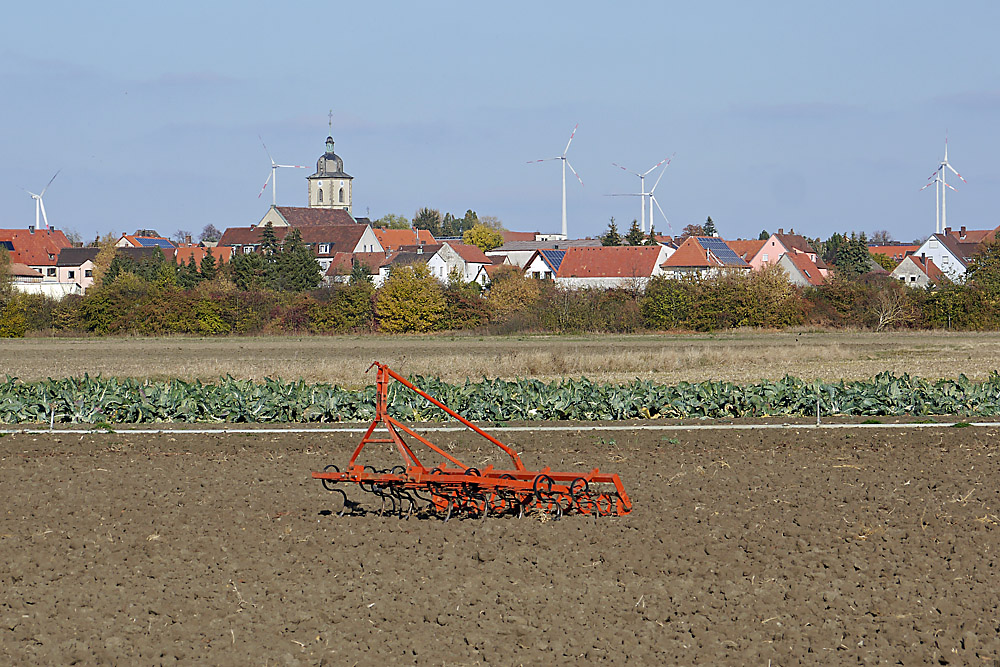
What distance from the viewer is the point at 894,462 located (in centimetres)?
1622

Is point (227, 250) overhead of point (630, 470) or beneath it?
overhead

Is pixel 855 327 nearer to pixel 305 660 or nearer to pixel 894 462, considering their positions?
pixel 894 462

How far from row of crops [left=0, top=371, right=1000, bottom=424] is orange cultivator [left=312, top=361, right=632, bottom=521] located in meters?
8.22

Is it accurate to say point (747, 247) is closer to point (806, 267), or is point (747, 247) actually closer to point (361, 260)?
point (806, 267)

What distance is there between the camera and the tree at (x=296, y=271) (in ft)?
285

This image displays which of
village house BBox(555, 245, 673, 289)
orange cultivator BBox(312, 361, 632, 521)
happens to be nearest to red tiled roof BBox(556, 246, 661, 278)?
village house BBox(555, 245, 673, 289)

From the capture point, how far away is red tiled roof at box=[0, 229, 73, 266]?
422 feet

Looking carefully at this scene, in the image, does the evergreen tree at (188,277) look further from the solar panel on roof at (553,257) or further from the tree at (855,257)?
the tree at (855,257)

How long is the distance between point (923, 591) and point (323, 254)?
130 meters

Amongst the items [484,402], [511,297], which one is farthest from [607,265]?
[484,402]

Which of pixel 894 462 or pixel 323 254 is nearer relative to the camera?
pixel 894 462

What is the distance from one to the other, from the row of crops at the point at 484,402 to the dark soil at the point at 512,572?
540cm

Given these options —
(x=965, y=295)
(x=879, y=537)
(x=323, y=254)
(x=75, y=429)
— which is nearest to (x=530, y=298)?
(x=965, y=295)

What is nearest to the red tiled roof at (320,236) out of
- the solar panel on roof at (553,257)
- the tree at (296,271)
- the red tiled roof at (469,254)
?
the red tiled roof at (469,254)
